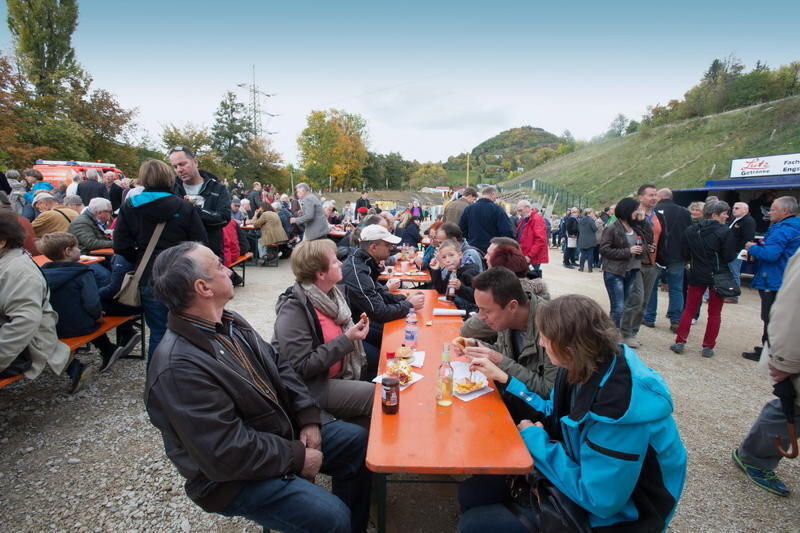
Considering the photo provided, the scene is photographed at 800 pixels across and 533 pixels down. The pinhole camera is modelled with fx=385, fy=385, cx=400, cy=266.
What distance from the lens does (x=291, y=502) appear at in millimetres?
1666

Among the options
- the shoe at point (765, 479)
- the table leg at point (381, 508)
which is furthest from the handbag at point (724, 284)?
the table leg at point (381, 508)

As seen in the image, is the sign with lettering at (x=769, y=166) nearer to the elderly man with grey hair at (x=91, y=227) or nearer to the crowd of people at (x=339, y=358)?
the crowd of people at (x=339, y=358)

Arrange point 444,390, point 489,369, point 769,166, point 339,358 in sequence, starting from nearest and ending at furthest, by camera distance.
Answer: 1. point 444,390
2. point 489,369
3. point 339,358
4. point 769,166

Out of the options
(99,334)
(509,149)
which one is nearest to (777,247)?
(99,334)

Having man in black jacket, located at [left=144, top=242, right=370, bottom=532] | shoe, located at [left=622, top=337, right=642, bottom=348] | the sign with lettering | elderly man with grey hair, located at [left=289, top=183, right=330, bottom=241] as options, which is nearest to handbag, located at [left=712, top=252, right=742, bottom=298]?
shoe, located at [left=622, top=337, right=642, bottom=348]

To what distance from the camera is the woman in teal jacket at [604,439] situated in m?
1.38

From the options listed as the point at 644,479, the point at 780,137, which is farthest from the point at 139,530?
the point at 780,137

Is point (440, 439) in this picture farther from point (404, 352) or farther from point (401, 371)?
point (404, 352)

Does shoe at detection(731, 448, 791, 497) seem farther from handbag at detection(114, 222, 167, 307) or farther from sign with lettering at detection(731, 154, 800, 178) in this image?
sign with lettering at detection(731, 154, 800, 178)

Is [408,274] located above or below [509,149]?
below

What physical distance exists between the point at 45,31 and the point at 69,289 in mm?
33705

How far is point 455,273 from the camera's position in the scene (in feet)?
14.5

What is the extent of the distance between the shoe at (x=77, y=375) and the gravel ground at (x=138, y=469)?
3.1 inches

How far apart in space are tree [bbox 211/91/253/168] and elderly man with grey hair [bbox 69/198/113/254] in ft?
120
